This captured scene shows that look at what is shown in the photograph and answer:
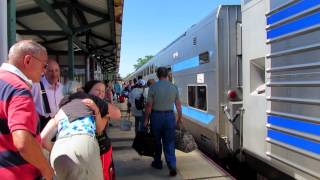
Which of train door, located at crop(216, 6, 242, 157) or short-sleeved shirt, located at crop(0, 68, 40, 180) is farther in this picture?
train door, located at crop(216, 6, 242, 157)

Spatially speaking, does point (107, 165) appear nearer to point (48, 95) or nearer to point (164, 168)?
point (48, 95)

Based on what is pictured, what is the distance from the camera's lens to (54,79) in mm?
4539

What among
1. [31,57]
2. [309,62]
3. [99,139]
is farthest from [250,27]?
[31,57]

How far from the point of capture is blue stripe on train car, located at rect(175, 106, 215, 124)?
6613mm

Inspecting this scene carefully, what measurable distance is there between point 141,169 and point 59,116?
3.68 metres

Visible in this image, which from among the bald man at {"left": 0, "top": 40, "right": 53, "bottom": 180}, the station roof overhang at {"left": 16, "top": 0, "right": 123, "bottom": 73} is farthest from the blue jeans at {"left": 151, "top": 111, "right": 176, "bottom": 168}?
the bald man at {"left": 0, "top": 40, "right": 53, "bottom": 180}

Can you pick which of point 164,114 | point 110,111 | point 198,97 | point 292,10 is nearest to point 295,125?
point 292,10

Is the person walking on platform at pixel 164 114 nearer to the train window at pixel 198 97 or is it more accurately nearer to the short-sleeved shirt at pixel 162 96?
the short-sleeved shirt at pixel 162 96

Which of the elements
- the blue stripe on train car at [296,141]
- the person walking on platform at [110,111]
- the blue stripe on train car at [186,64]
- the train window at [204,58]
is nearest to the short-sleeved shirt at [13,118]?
the person walking on platform at [110,111]

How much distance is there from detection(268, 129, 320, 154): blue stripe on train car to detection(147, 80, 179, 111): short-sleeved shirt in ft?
8.25

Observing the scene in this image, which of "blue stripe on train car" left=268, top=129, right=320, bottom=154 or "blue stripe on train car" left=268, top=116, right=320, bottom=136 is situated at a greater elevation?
"blue stripe on train car" left=268, top=116, right=320, bottom=136

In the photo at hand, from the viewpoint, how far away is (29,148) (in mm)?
2215

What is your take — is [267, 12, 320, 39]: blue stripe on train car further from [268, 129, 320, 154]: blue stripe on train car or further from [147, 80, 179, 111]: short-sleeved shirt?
[147, 80, 179, 111]: short-sleeved shirt

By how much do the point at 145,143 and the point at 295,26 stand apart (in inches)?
137
